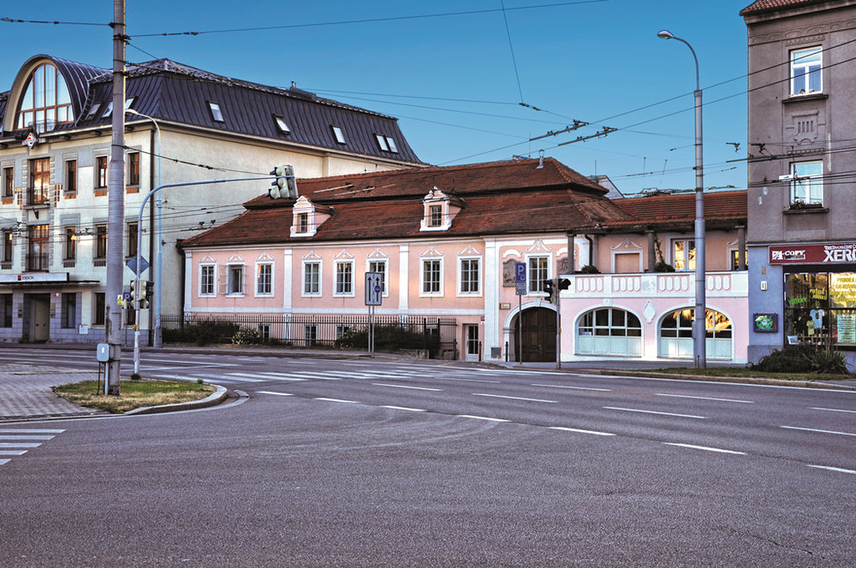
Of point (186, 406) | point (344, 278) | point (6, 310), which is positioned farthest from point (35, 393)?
point (6, 310)

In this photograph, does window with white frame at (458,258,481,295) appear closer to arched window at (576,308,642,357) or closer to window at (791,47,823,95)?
arched window at (576,308,642,357)

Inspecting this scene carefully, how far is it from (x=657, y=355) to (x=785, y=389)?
1310cm

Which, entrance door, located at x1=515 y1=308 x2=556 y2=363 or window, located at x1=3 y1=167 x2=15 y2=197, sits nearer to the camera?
entrance door, located at x1=515 y1=308 x2=556 y2=363

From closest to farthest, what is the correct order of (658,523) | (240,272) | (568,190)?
(658,523)
(568,190)
(240,272)

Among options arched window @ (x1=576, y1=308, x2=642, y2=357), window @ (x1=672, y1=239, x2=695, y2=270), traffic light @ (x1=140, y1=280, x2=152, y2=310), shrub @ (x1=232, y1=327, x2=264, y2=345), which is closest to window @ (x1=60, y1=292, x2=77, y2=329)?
shrub @ (x1=232, y1=327, x2=264, y2=345)

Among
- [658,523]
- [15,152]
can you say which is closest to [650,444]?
[658,523]

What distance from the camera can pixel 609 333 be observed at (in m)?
36.2

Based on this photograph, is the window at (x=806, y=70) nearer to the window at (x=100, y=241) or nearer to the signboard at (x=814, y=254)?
the signboard at (x=814, y=254)

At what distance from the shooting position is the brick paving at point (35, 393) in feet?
49.7

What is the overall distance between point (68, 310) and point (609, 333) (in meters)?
34.2

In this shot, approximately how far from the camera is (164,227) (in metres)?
50.2

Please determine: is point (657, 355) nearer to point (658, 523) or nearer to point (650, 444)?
point (650, 444)

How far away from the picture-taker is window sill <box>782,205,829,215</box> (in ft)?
93.9

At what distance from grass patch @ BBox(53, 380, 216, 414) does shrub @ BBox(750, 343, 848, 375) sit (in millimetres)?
16070
